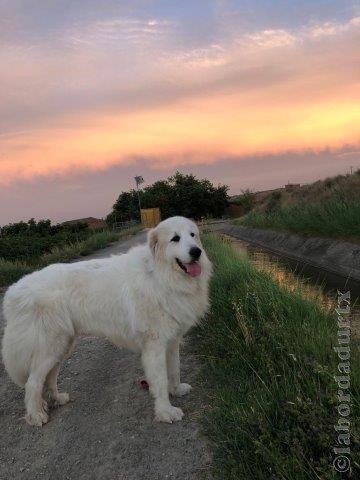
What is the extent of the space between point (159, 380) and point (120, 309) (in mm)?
798

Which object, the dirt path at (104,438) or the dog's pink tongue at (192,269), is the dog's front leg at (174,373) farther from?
the dog's pink tongue at (192,269)

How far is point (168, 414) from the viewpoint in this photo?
4109 mm

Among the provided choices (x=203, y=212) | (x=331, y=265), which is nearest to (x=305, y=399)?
(x=331, y=265)

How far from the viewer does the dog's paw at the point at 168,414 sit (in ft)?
13.5

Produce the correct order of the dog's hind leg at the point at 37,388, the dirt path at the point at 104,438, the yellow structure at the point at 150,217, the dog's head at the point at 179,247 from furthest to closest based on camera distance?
the yellow structure at the point at 150,217 → the dog's hind leg at the point at 37,388 → the dog's head at the point at 179,247 → the dirt path at the point at 104,438

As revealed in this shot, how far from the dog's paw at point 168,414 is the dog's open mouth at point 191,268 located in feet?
4.26

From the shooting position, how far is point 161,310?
4277 mm

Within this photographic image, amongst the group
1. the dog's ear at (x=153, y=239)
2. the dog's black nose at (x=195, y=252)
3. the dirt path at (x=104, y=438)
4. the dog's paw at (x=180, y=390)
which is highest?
the dog's ear at (x=153, y=239)

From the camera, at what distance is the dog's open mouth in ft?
14.1

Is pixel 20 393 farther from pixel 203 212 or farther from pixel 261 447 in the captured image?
pixel 203 212

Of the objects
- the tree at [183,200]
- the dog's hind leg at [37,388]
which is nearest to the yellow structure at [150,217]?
the tree at [183,200]

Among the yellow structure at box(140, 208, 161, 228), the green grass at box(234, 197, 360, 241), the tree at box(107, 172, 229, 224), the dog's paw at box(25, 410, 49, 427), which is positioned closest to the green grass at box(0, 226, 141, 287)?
the green grass at box(234, 197, 360, 241)

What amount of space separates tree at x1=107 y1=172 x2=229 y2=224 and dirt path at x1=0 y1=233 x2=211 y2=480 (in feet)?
187

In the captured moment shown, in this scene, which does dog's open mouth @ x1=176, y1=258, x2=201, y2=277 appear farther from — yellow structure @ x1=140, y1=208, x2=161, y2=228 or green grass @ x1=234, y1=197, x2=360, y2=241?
yellow structure @ x1=140, y1=208, x2=161, y2=228
